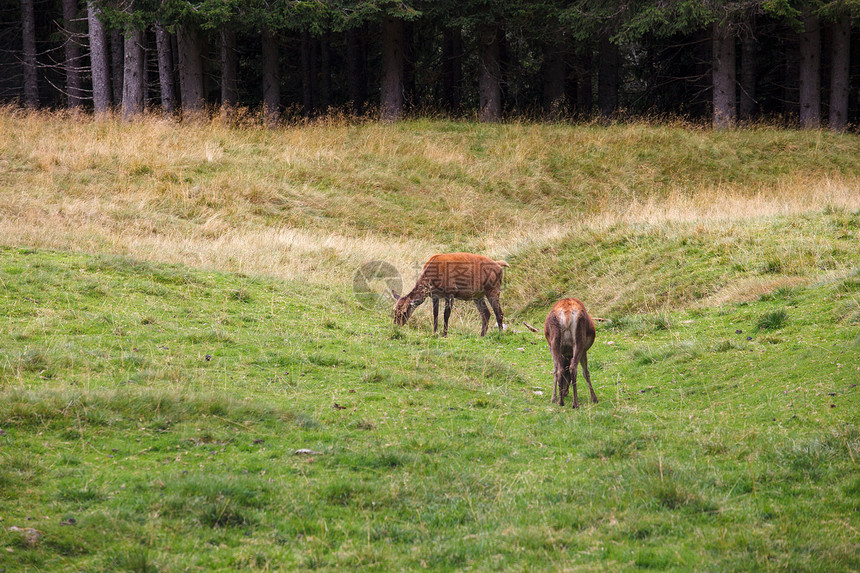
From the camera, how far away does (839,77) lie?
31875 millimetres

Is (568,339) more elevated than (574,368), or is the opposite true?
(568,339)

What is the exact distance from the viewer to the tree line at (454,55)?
2736cm

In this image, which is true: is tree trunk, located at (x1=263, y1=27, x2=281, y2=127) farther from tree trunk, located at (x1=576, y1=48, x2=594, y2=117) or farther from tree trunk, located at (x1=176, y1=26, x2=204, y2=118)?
tree trunk, located at (x1=576, y1=48, x2=594, y2=117)

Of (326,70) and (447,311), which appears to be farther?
(326,70)

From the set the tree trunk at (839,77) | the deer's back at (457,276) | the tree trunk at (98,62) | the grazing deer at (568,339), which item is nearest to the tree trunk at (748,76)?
the tree trunk at (839,77)

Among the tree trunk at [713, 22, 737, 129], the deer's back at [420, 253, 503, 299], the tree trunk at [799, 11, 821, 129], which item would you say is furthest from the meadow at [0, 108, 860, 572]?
the tree trunk at [799, 11, 821, 129]

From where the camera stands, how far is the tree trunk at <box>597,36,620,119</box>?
35312 mm

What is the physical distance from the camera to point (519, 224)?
2286 centimetres

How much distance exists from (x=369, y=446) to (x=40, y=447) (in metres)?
2.72

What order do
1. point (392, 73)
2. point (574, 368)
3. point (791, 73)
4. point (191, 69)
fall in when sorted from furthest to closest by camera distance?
point (791, 73)
point (392, 73)
point (191, 69)
point (574, 368)

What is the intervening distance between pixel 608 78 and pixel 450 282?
26.1 metres

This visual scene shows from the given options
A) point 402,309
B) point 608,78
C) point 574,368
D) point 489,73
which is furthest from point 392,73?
point 574,368

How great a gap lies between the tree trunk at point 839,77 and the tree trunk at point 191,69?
2538cm

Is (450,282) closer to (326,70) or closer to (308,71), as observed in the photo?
(308,71)
